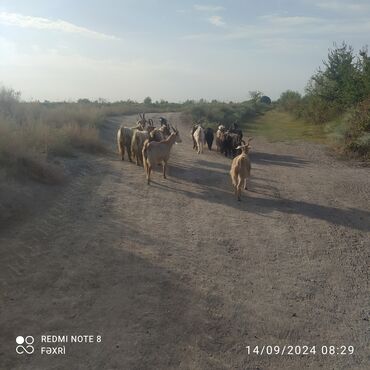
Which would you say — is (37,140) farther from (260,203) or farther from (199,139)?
(260,203)

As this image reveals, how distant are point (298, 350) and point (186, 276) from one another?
2056mm

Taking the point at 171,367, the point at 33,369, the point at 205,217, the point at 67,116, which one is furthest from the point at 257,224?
the point at 67,116

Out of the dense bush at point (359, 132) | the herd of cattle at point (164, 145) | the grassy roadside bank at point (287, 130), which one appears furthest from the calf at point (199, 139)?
the grassy roadside bank at point (287, 130)

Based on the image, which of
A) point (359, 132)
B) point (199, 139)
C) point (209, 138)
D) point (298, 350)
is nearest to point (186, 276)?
point (298, 350)

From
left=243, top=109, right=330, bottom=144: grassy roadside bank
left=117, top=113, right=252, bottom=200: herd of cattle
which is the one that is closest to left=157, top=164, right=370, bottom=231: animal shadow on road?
left=117, top=113, right=252, bottom=200: herd of cattle

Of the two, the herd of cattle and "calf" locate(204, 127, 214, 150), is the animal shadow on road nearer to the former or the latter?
the herd of cattle

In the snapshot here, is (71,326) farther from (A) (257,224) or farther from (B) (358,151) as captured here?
(B) (358,151)

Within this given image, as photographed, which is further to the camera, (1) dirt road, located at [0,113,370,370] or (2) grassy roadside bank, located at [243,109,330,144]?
(2) grassy roadside bank, located at [243,109,330,144]

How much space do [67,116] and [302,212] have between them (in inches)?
556

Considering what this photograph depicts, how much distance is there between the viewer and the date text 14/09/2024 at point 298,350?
4.91 metres

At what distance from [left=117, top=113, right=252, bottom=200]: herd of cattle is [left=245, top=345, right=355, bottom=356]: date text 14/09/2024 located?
18.3ft

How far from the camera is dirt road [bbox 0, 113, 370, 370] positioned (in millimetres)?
4875

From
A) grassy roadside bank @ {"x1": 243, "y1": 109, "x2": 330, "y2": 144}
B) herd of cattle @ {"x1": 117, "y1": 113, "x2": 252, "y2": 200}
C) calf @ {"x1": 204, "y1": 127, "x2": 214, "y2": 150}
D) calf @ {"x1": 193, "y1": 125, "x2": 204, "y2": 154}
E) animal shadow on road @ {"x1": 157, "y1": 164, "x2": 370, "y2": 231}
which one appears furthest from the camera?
grassy roadside bank @ {"x1": 243, "y1": 109, "x2": 330, "y2": 144}

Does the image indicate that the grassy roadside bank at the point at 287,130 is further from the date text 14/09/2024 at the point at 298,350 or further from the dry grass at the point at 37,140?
the date text 14/09/2024 at the point at 298,350
